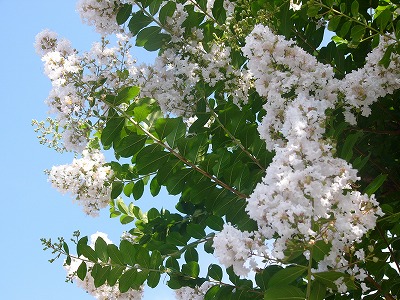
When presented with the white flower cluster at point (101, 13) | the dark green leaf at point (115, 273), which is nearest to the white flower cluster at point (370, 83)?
the dark green leaf at point (115, 273)

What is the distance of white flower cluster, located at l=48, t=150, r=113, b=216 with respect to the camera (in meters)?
3.43

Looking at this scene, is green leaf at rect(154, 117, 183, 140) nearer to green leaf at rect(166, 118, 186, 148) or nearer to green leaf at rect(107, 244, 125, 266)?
green leaf at rect(166, 118, 186, 148)

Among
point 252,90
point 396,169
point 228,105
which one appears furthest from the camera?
point 252,90

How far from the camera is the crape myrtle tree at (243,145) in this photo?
1.88 meters

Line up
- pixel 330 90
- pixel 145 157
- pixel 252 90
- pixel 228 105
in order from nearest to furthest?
pixel 330 90 → pixel 145 157 → pixel 228 105 → pixel 252 90

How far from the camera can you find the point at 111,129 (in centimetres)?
271

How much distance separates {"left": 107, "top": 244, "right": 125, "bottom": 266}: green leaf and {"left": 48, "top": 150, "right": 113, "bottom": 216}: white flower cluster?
74 centimetres

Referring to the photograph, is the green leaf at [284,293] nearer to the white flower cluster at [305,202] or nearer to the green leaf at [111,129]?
the white flower cluster at [305,202]

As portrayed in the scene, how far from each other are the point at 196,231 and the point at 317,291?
1.26 meters

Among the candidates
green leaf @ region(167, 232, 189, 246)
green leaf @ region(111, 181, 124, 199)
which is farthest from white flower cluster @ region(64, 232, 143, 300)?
green leaf @ region(167, 232, 189, 246)

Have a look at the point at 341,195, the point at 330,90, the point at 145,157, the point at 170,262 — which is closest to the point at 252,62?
the point at 330,90

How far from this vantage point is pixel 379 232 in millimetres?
2537

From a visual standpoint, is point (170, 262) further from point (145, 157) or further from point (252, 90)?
point (252, 90)

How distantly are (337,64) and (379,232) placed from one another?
107cm
